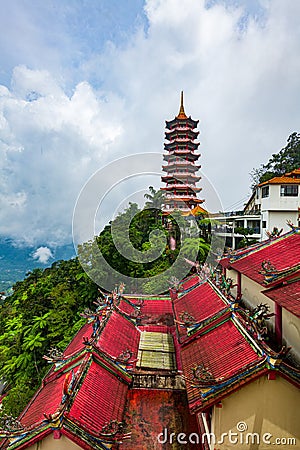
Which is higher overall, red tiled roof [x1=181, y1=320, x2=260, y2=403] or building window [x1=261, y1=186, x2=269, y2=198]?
building window [x1=261, y1=186, x2=269, y2=198]

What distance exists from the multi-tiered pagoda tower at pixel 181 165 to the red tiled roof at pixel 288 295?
2875 cm

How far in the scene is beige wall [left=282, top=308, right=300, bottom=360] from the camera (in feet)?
22.7

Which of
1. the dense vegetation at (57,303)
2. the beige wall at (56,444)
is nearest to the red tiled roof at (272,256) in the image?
the beige wall at (56,444)

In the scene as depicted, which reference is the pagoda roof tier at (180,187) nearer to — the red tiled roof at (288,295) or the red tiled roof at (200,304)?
the red tiled roof at (200,304)

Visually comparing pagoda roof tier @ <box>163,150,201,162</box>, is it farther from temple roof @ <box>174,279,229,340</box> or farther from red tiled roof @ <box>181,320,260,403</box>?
red tiled roof @ <box>181,320,260,403</box>

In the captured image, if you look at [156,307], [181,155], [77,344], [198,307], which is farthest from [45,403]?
[181,155]

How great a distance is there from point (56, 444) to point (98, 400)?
1.31m

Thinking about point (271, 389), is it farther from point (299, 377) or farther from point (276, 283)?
point (276, 283)

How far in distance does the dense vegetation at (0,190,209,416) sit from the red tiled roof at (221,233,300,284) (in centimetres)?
1317

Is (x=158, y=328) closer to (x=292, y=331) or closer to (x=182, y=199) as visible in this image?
(x=292, y=331)

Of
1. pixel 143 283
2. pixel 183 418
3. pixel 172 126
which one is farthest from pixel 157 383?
pixel 172 126

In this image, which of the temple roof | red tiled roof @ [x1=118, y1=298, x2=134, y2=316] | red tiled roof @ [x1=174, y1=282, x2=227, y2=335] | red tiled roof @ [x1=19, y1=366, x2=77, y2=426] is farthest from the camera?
red tiled roof @ [x1=118, y1=298, x2=134, y2=316]

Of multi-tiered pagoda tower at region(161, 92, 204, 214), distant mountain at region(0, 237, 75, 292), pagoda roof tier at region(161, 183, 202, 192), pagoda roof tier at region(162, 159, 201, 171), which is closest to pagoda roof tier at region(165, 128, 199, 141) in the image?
multi-tiered pagoda tower at region(161, 92, 204, 214)

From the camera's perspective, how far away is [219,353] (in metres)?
7.52
